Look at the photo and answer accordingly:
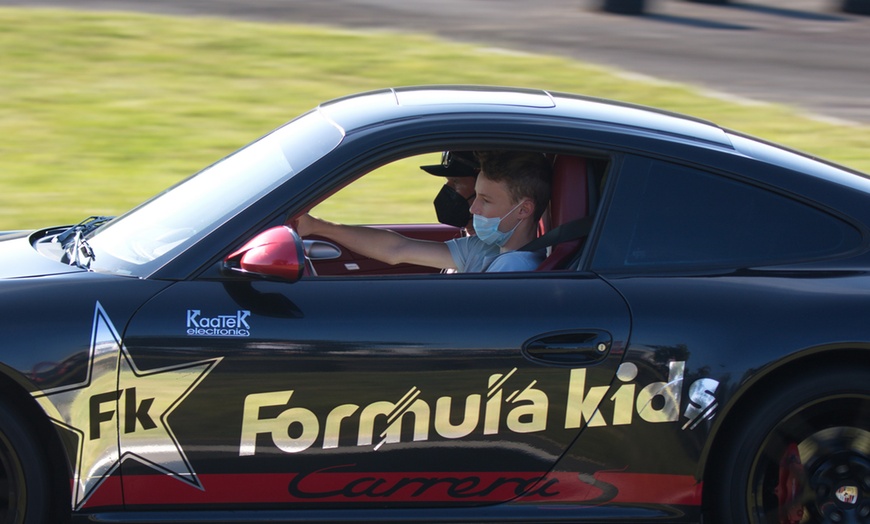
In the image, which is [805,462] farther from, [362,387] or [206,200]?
[206,200]

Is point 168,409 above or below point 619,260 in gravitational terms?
below

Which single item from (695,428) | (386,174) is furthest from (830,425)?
(386,174)

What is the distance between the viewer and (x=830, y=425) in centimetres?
359

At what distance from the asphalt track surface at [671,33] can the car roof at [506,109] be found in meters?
8.07

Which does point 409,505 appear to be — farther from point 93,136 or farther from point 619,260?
point 93,136

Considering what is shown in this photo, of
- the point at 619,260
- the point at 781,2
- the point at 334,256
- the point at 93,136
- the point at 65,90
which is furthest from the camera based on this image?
the point at 781,2

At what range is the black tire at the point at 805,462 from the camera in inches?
138

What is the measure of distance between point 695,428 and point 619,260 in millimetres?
548

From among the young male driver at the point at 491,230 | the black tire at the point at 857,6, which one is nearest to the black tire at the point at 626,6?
the black tire at the point at 857,6

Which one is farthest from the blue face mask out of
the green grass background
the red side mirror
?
the green grass background

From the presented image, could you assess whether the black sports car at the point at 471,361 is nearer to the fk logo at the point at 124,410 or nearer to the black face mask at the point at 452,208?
the fk logo at the point at 124,410

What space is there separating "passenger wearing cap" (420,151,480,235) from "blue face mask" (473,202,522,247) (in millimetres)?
506

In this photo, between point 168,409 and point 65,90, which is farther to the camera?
point 65,90

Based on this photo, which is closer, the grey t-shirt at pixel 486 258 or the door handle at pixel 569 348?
the door handle at pixel 569 348
